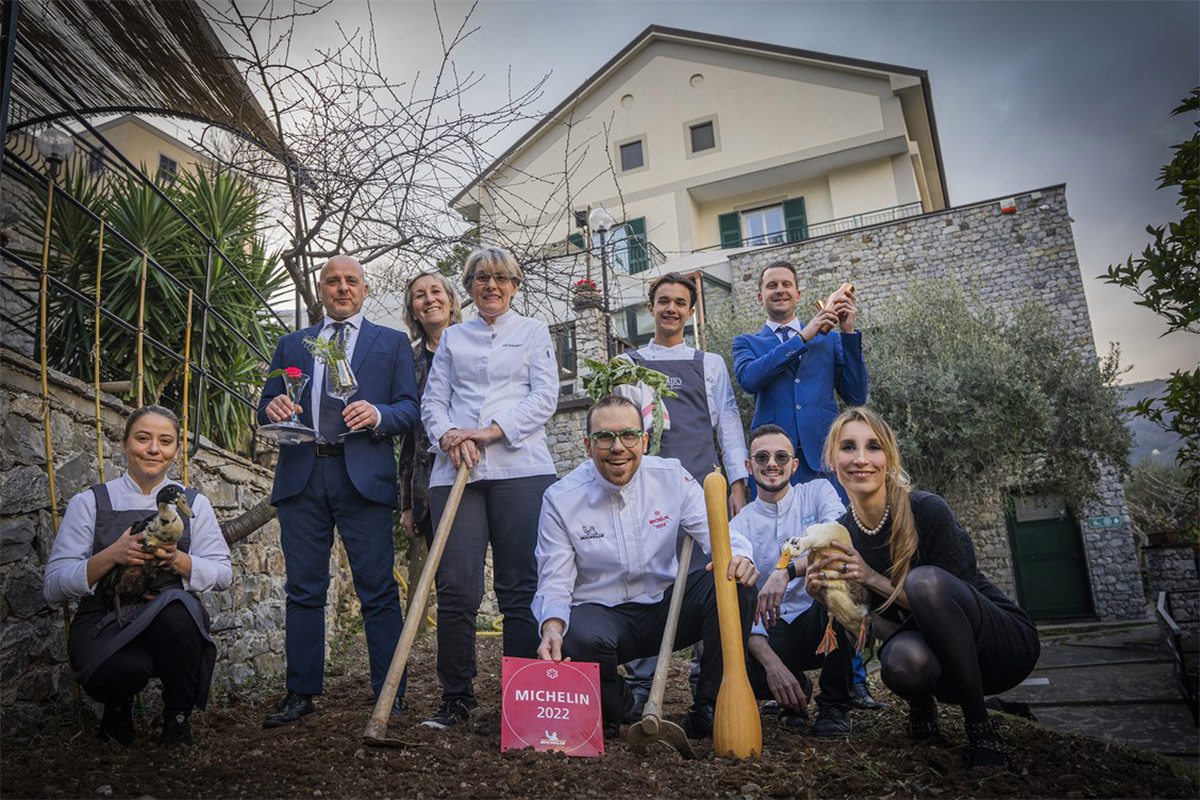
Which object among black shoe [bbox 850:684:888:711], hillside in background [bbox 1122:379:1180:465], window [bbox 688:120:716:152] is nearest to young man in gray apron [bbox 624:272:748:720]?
black shoe [bbox 850:684:888:711]

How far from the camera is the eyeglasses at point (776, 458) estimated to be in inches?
135

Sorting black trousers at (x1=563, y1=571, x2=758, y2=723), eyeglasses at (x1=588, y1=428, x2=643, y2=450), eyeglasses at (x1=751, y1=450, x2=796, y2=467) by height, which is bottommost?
black trousers at (x1=563, y1=571, x2=758, y2=723)

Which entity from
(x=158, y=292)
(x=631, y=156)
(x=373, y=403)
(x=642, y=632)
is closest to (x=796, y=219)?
(x=631, y=156)

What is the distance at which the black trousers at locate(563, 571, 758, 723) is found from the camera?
2666mm

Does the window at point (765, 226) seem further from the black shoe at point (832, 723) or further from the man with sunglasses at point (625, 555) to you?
the black shoe at point (832, 723)

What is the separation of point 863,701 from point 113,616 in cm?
285

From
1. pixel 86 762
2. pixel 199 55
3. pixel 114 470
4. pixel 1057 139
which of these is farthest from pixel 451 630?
pixel 1057 139

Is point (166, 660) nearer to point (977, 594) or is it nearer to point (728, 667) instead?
point (728, 667)

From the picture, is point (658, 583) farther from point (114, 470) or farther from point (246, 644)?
point (246, 644)

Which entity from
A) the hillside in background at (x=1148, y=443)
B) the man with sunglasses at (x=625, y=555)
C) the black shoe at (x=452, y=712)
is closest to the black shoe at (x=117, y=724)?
the black shoe at (x=452, y=712)

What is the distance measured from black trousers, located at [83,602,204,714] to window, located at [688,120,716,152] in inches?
725

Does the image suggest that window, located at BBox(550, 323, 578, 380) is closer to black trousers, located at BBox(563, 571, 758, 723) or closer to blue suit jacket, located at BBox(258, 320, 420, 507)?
blue suit jacket, located at BBox(258, 320, 420, 507)

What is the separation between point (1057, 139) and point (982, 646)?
3.92 meters

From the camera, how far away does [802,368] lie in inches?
147
